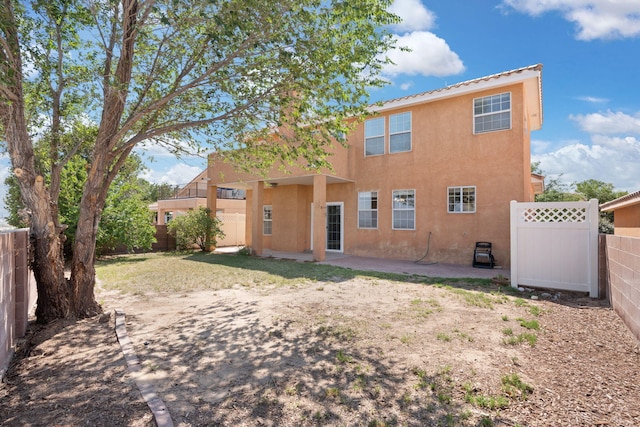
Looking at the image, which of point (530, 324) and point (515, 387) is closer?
point (515, 387)

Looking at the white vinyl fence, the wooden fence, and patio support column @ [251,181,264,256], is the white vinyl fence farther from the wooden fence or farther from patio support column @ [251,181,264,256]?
patio support column @ [251,181,264,256]

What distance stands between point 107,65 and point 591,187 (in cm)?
3852

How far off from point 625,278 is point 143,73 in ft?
29.1

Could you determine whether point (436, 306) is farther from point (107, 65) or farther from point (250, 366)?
point (107, 65)

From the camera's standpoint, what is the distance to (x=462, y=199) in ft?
40.3

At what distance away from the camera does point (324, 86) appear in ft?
19.0

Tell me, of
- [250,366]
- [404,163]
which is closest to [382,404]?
[250,366]

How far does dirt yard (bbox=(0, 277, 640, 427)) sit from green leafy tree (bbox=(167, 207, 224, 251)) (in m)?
10.9

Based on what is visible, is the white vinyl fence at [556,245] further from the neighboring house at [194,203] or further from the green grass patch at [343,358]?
the neighboring house at [194,203]

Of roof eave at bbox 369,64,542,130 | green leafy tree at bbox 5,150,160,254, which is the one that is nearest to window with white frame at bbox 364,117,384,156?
roof eave at bbox 369,64,542,130

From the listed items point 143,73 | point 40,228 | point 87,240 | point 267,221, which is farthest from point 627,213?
point 267,221

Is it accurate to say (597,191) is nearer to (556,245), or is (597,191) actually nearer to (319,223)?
(556,245)

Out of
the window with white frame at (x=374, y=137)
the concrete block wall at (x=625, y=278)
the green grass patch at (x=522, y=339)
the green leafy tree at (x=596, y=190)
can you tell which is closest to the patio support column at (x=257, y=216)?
the window with white frame at (x=374, y=137)

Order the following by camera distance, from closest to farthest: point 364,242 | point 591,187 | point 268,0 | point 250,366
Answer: point 250,366 < point 268,0 < point 364,242 < point 591,187
